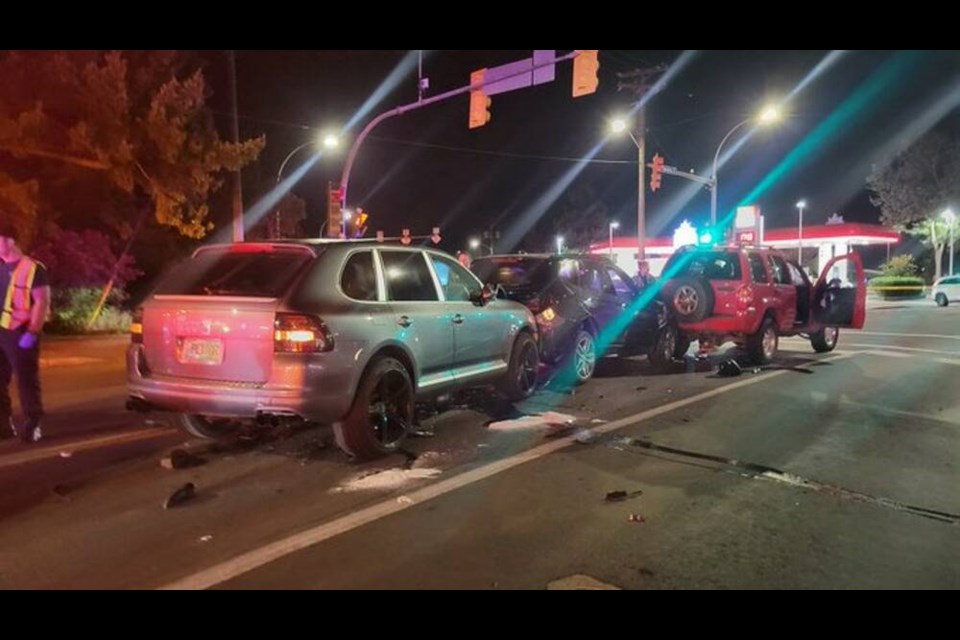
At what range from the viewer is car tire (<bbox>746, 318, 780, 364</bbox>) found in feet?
38.4

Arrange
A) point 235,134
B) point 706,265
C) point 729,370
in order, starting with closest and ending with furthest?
point 729,370
point 706,265
point 235,134

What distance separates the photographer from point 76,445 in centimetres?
693

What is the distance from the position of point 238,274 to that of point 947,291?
33.2m

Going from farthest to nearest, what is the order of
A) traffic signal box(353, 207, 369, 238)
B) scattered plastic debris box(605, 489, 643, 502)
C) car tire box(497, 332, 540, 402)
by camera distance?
traffic signal box(353, 207, 369, 238)
car tire box(497, 332, 540, 402)
scattered plastic debris box(605, 489, 643, 502)

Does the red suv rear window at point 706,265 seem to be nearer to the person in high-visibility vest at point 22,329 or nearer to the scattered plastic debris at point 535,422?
the scattered plastic debris at point 535,422

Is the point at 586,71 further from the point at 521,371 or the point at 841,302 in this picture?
the point at 521,371

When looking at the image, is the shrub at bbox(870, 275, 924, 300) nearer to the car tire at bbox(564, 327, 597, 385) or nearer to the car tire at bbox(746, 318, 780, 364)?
the car tire at bbox(746, 318, 780, 364)

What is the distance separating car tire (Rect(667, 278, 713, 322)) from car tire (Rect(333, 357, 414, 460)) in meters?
6.31

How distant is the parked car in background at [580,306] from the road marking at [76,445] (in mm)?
4387

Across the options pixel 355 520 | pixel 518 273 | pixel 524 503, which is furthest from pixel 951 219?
pixel 355 520

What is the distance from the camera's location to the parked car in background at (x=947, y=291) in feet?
103

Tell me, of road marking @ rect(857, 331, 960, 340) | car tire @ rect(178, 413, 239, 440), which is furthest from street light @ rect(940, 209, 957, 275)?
car tire @ rect(178, 413, 239, 440)
